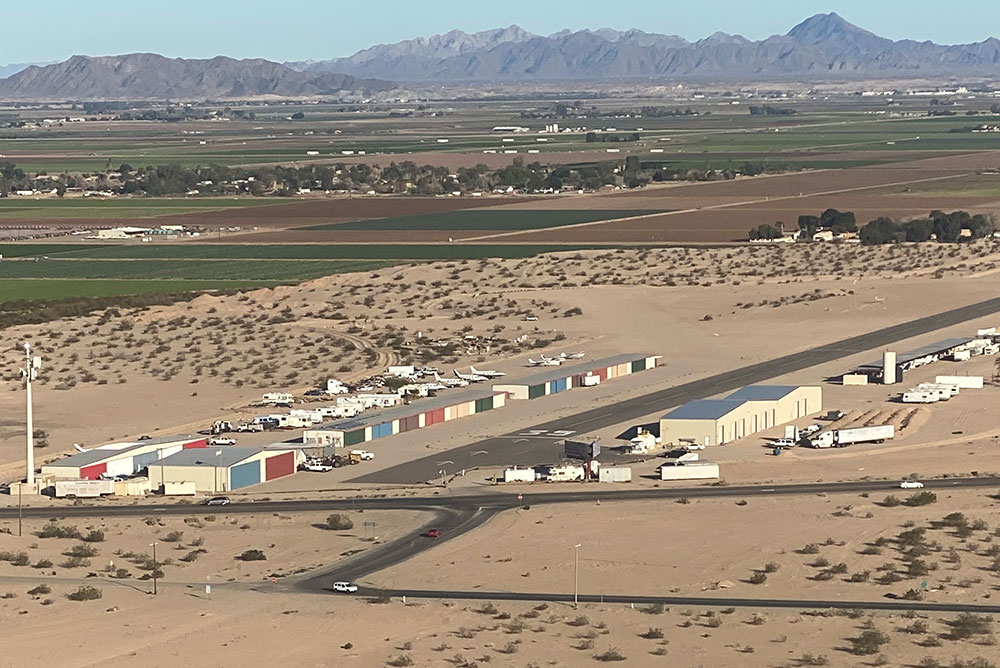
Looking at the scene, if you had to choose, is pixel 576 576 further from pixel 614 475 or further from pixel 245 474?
pixel 245 474

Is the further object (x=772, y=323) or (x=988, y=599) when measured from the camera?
(x=772, y=323)

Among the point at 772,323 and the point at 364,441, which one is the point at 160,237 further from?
the point at 364,441

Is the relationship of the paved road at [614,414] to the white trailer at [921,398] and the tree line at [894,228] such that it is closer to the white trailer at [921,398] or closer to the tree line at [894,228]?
the white trailer at [921,398]

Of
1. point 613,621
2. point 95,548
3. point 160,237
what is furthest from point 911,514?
point 160,237

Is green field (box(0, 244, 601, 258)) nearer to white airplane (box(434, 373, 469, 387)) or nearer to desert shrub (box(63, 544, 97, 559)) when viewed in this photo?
white airplane (box(434, 373, 469, 387))

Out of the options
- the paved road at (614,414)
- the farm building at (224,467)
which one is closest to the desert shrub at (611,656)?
the paved road at (614,414)

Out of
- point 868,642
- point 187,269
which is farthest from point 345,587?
point 187,269

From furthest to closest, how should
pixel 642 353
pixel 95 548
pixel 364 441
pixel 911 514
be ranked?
pixel 642 353
pixel 364 441
pixel 911 514
pixel 95 548
